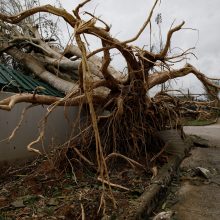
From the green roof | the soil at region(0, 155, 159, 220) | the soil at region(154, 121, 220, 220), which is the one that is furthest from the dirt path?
the green roof

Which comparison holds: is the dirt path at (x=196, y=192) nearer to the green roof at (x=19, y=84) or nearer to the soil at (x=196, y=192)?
the soil at (x=196, y=192)

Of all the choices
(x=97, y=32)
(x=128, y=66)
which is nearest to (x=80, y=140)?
(x=128, y=66)

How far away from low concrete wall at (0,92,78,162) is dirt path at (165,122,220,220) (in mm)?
1813

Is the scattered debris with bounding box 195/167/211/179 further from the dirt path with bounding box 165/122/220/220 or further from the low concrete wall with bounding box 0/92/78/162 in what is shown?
the low concrete wall with bounding box 0/92/78/162

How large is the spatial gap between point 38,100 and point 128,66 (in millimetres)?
1402

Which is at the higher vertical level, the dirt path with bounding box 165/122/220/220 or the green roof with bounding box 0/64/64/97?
the green roof with bounding box 0/64/64/97

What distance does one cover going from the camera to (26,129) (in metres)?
5.70

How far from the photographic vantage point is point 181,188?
471cm

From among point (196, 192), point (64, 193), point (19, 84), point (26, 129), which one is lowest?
point (196, 192)

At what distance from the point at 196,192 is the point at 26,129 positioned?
2.74m

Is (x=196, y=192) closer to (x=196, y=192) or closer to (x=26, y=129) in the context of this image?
(x=196, y=192)

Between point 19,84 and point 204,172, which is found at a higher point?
point 19,84

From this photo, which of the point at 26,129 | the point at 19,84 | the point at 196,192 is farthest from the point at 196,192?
the point at 19,84

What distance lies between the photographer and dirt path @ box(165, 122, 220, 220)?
3.78 metres
